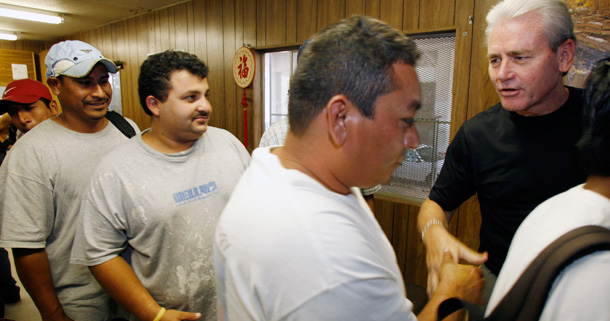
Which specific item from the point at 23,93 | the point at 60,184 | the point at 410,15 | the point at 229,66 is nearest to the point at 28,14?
the point at 229,66

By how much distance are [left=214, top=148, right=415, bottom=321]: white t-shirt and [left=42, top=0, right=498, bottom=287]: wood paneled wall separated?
7.72 ft

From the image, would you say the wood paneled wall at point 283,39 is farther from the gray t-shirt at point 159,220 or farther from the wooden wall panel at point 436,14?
the gray t-shirt at point 159,220

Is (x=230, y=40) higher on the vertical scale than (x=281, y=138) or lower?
higher

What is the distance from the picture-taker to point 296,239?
1.76ft

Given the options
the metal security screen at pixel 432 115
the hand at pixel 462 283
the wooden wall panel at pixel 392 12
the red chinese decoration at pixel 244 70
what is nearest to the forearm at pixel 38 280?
the hand at pixel 462 283

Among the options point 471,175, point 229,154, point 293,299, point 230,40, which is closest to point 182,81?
point 229,154

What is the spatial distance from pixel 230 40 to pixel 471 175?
362 cm

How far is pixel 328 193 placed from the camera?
618 millimetres

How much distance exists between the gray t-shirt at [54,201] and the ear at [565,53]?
6.47ft

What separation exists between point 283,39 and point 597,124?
3.28 metres

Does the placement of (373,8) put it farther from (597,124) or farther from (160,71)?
(597,124)

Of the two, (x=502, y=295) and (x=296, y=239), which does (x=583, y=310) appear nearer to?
(x=502, y=295)

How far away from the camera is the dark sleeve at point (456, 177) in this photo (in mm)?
1424

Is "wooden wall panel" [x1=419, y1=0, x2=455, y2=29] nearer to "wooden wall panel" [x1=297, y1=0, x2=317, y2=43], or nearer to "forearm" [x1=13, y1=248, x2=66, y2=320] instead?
"wooden wall panel" [x1=297, y1=0, x2=317, y2=43]
